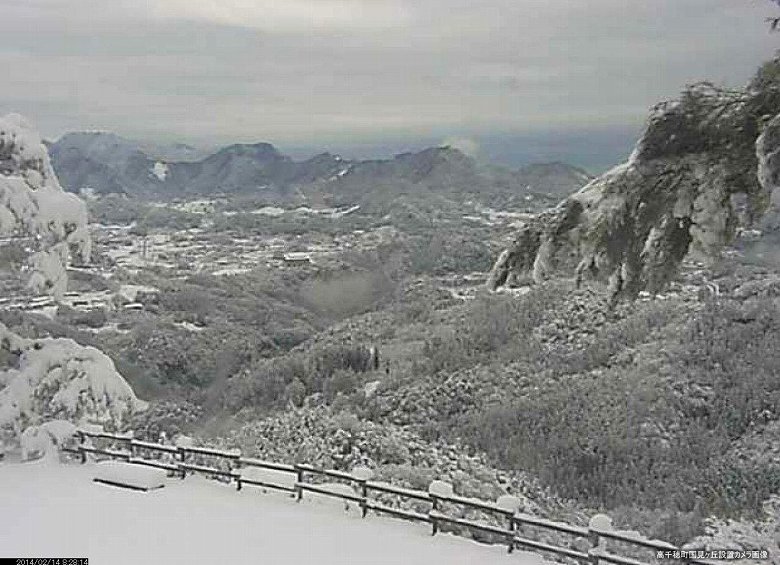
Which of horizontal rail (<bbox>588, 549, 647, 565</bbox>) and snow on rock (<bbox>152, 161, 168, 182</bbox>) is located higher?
horizontal rail (<bbox>588, 549, 647, 565</bbox>)

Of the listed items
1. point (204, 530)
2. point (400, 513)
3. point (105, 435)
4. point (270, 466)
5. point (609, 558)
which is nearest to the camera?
point (609, 558)

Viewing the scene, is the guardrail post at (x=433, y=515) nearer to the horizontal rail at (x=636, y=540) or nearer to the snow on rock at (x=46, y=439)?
the horizontal rail at (x=636, y=540)

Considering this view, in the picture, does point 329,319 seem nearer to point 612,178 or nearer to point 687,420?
point 687,420

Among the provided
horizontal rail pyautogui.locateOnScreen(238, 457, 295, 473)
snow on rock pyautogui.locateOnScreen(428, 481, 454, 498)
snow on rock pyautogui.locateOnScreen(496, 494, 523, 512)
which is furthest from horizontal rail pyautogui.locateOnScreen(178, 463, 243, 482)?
snow on rock pyautogui.locateOnScreen(496, 494, 523, 512)

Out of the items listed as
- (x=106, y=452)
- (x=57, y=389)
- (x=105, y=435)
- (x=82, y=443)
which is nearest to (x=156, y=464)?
(x=106, y=452)

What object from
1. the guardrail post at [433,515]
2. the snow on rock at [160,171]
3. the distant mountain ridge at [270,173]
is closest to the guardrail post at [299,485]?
the guardrail post at [433,515]

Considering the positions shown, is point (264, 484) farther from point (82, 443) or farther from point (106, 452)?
point (82, 443)

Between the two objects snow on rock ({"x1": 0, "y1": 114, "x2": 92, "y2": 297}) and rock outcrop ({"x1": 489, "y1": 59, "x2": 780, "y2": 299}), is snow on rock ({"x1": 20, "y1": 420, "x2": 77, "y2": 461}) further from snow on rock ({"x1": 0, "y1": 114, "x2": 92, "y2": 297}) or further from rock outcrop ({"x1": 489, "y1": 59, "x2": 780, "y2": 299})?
rock outcrop ({"x1": 489, "y1": 59, "x2": 780, "y2": 299})
